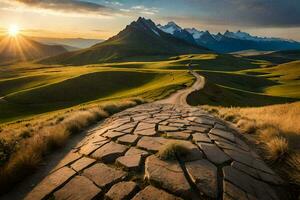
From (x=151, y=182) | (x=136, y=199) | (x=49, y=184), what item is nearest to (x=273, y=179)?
(x=151, y=182)

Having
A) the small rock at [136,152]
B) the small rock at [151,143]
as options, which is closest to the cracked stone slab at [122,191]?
the small rock at [136,152]

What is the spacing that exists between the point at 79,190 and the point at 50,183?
2.83 feet

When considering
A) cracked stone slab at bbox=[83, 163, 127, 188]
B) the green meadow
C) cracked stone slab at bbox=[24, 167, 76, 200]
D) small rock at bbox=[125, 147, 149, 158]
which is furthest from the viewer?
the green meadow

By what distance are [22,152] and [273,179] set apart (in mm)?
6226

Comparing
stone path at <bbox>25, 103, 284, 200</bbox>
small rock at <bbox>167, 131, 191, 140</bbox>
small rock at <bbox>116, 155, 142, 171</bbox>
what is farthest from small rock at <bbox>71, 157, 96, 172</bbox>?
small rock at <bbox>167, 131, 191, 140</bbox>

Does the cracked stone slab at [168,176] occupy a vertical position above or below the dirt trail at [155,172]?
above

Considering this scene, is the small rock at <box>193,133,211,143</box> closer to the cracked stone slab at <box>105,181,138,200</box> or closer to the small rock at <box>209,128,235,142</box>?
the small rock at <box>209,128,235,142</box>

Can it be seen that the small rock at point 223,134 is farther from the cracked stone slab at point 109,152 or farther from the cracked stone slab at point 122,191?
the cracked stone slab at point 122,191

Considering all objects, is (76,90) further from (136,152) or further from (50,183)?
(50,183)

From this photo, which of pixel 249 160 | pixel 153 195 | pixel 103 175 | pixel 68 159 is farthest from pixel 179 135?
pixel 153 195

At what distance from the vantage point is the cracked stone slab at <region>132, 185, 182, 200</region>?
4953 millimetres

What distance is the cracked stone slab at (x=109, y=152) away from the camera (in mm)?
6834

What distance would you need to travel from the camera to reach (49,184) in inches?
228

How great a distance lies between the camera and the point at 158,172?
5836 millimetres
